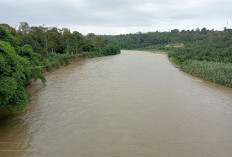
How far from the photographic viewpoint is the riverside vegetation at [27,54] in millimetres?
7949

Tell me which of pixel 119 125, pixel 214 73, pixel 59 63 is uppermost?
pixel 59 63

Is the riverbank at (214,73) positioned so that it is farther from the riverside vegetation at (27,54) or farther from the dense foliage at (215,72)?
the riverside vegetation at (27,54)

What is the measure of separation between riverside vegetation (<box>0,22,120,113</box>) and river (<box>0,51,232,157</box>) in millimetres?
1495

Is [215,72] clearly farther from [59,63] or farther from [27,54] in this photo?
[59,63]

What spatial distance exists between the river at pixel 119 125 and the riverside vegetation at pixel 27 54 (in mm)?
1495

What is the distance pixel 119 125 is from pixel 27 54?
10294 mm

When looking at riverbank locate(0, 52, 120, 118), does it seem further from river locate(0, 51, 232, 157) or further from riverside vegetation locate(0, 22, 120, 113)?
river locate(0, 51, 232, 157)

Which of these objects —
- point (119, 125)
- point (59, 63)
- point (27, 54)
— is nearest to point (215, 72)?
point (119, 125)

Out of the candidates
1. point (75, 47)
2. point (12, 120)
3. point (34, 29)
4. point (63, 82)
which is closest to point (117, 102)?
point (12, 120)

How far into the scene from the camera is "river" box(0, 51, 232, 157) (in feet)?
24.7

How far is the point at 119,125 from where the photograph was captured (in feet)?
31.6

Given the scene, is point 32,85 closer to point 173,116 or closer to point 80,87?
point 80,87

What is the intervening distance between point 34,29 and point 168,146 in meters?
33.7

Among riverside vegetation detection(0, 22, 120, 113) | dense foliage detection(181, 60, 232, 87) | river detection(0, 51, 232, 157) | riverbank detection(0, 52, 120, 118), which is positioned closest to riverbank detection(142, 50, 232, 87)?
dense foliage detection(181, 60, 232, 87)
